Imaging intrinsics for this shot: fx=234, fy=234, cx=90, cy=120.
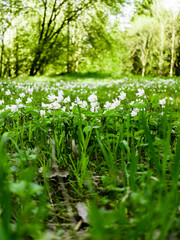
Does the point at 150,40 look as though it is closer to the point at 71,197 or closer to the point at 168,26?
the point at 168,26

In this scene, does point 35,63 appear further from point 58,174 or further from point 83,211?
point 83,211

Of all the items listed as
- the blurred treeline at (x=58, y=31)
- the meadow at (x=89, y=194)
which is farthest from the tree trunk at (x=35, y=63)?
the meadow at (x=89, y=194)

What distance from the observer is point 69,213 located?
116 centimetres

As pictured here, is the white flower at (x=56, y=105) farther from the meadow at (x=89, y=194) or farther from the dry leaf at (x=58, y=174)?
the dry leaf at (x=58, y=174)

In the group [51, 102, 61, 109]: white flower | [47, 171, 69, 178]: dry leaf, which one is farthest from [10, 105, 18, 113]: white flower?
[47, 171, 69, 178]: dry leaf

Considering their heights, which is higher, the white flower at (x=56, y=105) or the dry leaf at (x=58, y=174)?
the white flower at (x=56, y=105)

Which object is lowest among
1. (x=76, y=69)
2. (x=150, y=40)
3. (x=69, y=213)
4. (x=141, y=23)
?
(x=69, y=213)

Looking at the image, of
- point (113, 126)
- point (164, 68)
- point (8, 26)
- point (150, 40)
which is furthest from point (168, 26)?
point (113, 126)

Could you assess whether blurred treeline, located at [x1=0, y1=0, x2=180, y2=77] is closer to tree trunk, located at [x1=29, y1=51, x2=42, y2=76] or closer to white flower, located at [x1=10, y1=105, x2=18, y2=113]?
tree trunk, located at [x1=29, y1=51, x2=42, y2=76]

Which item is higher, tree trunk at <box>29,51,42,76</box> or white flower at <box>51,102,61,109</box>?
tree trunk at <box>29,51,42,76</box>

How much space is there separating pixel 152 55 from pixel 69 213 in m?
32.2

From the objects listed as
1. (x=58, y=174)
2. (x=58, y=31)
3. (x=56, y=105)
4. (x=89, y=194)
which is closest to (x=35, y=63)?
(x=58, y=31)

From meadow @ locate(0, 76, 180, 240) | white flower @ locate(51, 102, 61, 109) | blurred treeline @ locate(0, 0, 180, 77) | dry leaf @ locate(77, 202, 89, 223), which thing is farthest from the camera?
blurred treeline @ locate(0, 0, 180, 77)

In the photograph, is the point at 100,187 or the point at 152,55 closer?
the point at 100,187
